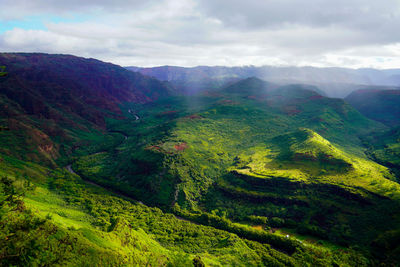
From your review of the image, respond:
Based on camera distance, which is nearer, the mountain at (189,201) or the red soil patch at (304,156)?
the mountain at (189,201)

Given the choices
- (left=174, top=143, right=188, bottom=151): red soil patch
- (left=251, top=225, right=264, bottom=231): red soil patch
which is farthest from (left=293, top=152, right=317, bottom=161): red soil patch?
(left=174, top=143, right=188, bottom=151): red soil patch

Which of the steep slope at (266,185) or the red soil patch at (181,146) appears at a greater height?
the red soil patch at (181,146)

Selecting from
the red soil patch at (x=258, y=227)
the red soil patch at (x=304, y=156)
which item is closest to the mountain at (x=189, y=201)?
the red soil patch at (x=258, y=227)

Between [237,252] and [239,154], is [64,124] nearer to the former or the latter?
[239,154]

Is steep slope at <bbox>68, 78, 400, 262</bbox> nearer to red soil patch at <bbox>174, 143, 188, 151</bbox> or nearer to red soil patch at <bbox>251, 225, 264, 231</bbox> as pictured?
red soil patch at <bbox>174, 143, 188, 151</bbox>

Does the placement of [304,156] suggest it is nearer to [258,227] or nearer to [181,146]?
[258,227]

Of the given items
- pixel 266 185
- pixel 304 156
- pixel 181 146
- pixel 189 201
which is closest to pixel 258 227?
pixel 266 185

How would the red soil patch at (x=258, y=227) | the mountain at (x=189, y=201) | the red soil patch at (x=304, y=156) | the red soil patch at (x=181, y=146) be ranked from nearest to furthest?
the mountain at (x=189, y=201) < the red soil patch at (x=258, y=227) < the red soil patch at (x=304, y=156) < the red soil patch at (x=181, y=146)

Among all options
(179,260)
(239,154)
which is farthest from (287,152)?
(179,260)

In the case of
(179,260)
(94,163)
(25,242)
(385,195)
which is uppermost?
(25,242)

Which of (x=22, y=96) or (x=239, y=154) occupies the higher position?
(x=22, y=96)

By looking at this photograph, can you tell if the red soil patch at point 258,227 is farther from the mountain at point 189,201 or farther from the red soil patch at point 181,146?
the red soil patch at point 181,146
